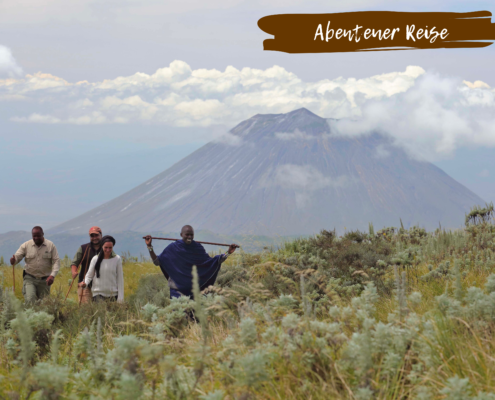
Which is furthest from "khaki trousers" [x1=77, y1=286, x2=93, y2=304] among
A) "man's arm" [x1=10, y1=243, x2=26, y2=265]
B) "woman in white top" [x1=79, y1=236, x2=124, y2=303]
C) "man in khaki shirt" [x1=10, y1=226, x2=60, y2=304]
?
"man's arm" [x1=10, y1=243, x2=26, y2=265]

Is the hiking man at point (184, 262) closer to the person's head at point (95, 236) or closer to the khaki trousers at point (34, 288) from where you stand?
the person's head at point (95, 236)

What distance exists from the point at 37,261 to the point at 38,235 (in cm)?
59

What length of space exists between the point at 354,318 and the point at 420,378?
901 millimetres

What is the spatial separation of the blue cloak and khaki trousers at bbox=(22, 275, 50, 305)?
3033 millimetres

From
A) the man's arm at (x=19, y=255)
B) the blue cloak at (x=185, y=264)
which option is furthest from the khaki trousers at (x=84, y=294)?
the man's arm at (x=19, y=255)

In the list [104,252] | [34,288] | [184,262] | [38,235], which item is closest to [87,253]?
[104,252]

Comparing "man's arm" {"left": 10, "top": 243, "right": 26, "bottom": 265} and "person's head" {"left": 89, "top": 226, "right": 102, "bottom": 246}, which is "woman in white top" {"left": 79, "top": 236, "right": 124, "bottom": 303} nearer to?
"person's head" {"left": 89, "top": 226, "right": 102, "bottom": 246}

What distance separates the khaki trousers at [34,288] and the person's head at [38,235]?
31.2 inches

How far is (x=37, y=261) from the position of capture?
10266mm

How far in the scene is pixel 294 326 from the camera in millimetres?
2969

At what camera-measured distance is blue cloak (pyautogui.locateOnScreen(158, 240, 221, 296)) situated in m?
9.19

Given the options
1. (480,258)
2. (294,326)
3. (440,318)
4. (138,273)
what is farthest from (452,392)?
(138,273)

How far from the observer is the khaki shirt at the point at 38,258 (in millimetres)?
10266

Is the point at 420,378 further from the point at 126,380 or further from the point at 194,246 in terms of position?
the point at 194,246
